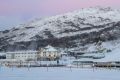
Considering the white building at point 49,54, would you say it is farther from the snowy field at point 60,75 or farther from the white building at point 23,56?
the snowy field at point 60,75

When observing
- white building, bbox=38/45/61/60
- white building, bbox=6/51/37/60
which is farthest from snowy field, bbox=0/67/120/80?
white building, bbox=6/51/37/60

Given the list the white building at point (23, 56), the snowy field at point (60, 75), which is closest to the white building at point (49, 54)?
the white building at point (23, 56)

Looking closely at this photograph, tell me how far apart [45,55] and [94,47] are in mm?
45804

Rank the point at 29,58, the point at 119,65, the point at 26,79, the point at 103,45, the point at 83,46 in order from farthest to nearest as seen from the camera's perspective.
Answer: the point at 83,46, the point at 103,45, the point at 29,58, the point at 119,65, the point at 26,79

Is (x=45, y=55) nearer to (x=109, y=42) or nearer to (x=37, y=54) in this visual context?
(x=37, y=54)

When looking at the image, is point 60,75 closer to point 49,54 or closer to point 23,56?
point 49,54

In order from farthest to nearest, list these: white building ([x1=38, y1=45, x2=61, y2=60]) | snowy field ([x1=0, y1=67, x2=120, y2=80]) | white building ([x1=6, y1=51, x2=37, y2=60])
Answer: white building ([x1=6, y1=51, x2=37, y2=60]) → white building ([x1=38, y1=45, x2=61, y2=60]) → snowy field ([x1=0, y1=67, x2=120, y2=80])

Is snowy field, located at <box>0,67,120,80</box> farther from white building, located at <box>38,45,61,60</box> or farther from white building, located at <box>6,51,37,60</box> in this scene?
white building, located at <box>6,51,37,60</box>

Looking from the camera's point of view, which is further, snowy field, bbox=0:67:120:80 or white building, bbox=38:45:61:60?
white building, bbox=38:45:61:60

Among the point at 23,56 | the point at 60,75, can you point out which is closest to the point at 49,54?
the point at 23,56

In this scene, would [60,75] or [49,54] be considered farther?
[49,54]

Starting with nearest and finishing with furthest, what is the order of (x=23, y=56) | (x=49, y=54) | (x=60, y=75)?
(x=60, y=75)
(x=49, y=54)
(x=23, y=56)

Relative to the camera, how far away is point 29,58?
465 ft

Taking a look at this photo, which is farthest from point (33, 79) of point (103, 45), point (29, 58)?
point (103, 45)
